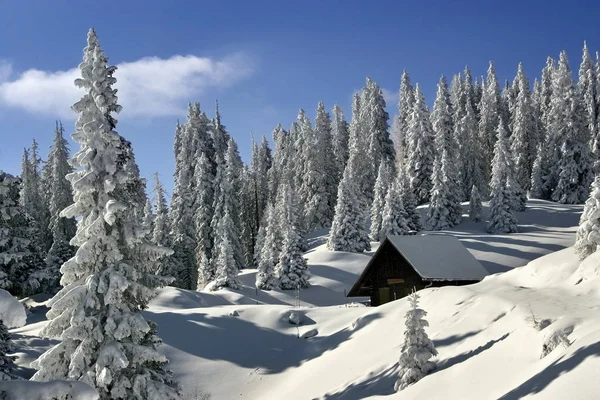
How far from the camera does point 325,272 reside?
53.1 m

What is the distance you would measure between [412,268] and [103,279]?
22255mm

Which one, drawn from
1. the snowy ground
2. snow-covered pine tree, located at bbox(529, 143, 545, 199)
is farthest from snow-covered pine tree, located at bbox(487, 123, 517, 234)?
the snowy ground

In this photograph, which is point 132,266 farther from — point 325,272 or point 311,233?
point 311,233

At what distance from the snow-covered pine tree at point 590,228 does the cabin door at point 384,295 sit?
48.9 feet

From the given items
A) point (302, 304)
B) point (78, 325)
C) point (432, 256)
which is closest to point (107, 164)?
point (78, 325)

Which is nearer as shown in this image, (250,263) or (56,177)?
(56,177)

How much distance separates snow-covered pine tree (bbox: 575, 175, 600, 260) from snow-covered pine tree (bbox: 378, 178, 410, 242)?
36.3 metres

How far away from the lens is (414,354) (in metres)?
16.7

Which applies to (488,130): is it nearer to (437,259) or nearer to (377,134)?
(377,134)

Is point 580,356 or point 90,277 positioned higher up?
point 90,277

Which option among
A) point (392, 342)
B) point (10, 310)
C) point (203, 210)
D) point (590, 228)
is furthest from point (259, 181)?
point (10, 310)

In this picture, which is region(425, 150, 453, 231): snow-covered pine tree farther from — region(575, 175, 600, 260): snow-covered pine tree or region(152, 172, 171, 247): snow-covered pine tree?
region(575, 175, 600, 260): snow-covered pine tree

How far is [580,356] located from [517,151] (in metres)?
71.8

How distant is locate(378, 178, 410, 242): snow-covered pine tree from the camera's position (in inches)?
2277
